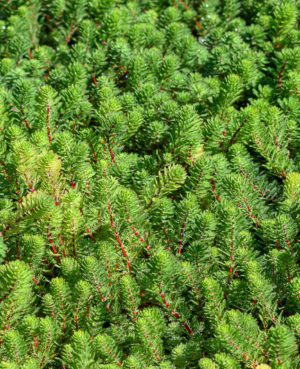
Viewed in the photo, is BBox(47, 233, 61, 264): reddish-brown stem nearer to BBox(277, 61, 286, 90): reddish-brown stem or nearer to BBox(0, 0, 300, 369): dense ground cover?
BBox(0, 0, 300, 369): dense ground cover

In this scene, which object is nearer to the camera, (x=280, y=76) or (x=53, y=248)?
(x=53, y=248)

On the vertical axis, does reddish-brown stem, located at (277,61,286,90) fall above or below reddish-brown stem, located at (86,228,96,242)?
above

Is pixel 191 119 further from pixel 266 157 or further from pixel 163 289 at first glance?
pixel 163 289

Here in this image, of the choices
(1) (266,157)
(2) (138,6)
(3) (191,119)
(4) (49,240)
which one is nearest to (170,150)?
(3) (191,119)

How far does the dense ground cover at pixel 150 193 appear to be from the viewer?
178 cm

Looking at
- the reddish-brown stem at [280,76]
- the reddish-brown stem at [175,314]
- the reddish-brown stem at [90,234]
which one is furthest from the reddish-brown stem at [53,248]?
the reddish-brown stem at [280,76]

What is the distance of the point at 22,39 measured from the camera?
107 inches

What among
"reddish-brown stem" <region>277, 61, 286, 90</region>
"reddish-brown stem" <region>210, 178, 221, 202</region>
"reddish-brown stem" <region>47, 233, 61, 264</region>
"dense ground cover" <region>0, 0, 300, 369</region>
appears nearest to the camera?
"dense ground cover" <region>0, 0, 300, 369</region>

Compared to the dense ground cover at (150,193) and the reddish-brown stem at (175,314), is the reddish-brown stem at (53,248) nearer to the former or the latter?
the dense ground cover at (150,193)

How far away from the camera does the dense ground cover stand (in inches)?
70.2

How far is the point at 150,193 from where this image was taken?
83.4 inches

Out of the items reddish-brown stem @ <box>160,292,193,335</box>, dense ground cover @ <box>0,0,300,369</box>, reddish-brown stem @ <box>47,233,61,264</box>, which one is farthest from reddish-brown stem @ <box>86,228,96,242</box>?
reddish-brown stem @ <box>160,292,193,335</box>

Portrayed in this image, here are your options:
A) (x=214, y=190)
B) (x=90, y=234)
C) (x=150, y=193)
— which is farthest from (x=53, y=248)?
(x=214, y=190)

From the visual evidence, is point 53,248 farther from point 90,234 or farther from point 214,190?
point 214,190
